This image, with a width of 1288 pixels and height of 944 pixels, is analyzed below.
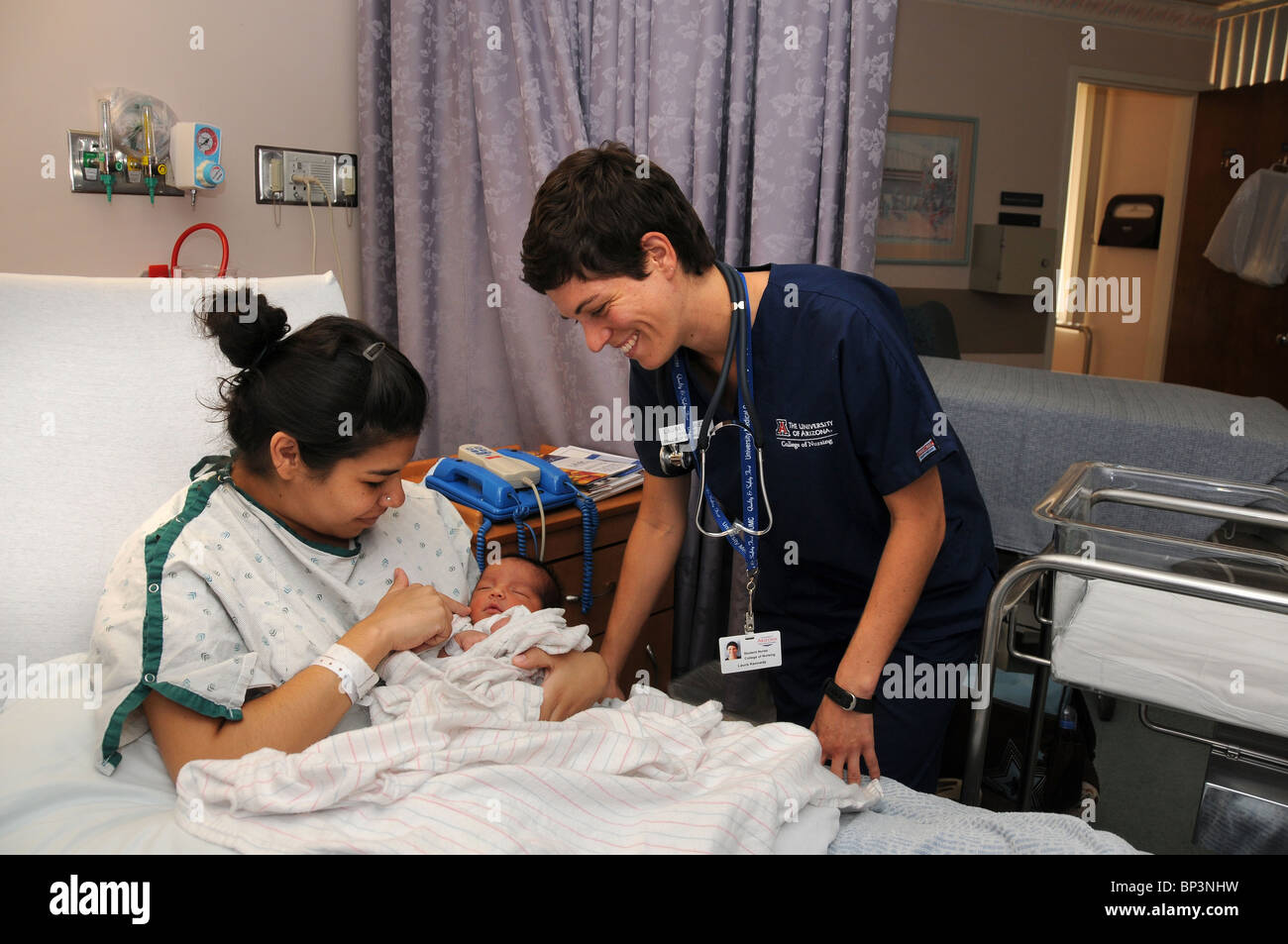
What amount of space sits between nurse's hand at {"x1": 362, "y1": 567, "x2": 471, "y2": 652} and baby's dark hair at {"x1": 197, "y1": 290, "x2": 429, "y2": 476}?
21cm

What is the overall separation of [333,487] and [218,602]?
0.21 metres

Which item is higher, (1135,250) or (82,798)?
(1135,250)

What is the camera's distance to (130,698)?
1.13 m

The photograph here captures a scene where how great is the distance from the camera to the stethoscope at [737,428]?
1.43 m

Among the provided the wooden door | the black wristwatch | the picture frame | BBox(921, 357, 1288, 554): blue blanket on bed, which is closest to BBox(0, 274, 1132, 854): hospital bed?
the black wristwatch

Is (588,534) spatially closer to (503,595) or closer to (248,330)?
(503,595)

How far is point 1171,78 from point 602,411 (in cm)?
444

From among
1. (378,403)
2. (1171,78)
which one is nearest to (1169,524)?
(378,403)

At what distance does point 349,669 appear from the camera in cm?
122

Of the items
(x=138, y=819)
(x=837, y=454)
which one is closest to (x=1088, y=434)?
(x=837, y=454)

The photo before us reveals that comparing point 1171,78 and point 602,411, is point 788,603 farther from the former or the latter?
point 1171,78

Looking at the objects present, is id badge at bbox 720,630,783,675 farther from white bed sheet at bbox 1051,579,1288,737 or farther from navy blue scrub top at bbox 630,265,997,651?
white bed sheet at bbox 1051,579,1288,737

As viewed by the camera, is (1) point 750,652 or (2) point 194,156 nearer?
(1) point 750,652

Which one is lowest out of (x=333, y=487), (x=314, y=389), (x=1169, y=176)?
(x=333, y=487)
